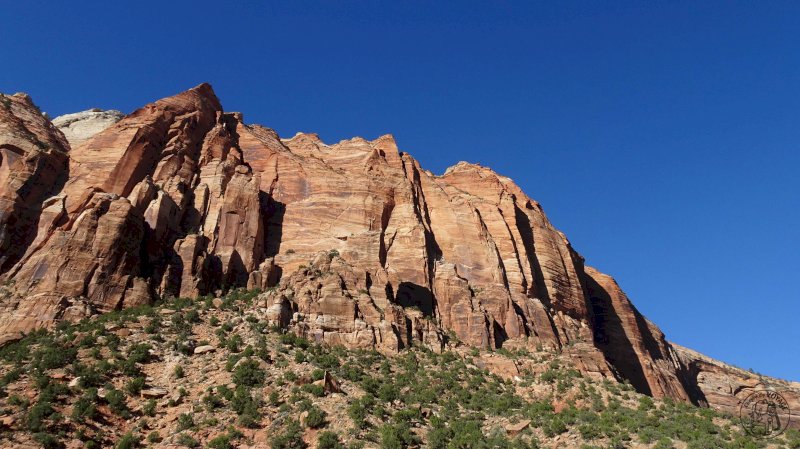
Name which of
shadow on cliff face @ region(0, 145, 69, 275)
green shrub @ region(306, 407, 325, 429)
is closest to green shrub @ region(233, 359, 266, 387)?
green shrub @ region(306, 407, 325, 429)

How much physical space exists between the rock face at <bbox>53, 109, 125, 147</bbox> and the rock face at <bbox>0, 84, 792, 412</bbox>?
622mm

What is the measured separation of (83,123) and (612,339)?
83.3 meters

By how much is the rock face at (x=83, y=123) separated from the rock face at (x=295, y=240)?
2.04ft

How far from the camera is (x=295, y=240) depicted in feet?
235

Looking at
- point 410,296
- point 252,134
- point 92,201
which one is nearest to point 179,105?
point 252,134

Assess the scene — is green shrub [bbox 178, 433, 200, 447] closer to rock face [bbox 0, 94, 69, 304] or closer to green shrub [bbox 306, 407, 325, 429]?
green shrub [bbox 306, 407, 325, 429]

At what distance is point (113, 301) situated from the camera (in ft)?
172

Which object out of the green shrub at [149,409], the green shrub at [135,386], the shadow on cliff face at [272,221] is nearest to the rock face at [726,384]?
the shadow on cliff face at [272,221]

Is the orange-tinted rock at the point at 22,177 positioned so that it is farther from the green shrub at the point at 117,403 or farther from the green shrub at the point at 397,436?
the green shrub at the point at 397,436

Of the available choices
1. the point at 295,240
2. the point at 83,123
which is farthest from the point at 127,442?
the point at 83,123

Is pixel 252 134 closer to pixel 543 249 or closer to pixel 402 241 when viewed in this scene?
pixel 402 241

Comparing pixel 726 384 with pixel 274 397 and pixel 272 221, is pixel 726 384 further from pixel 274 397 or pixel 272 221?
pixel 274 397

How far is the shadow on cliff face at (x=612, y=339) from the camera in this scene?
8244cm

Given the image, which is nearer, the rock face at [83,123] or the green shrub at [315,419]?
the green shrub at [315,419]
